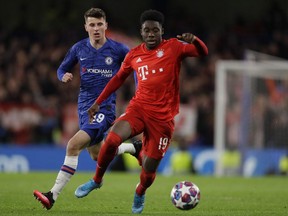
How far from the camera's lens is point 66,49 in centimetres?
2427

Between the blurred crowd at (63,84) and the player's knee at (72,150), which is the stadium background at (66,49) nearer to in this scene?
the blurred crowd at (63,84)

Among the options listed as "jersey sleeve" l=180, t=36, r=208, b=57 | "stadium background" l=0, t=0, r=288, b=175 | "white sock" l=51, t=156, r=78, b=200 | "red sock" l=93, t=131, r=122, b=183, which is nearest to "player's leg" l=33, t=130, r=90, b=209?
"white sock" l=51, t=156, r=78, b=200

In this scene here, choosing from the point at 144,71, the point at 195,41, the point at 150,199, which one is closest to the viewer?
the point at 195,41

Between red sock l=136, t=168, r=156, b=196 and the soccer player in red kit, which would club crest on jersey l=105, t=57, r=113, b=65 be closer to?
the soccer player in red kit

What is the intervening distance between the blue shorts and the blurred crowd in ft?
35.6

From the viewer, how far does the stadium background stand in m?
21.4

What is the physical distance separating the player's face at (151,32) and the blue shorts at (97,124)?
1.43m

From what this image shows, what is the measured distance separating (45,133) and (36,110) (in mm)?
640

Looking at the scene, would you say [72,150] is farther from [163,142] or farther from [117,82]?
[163,142]

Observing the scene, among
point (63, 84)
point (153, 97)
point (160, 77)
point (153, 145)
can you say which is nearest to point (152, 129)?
point (153, 145)

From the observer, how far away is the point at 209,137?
22234mm

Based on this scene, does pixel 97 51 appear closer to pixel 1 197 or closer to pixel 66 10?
pixel 1 197

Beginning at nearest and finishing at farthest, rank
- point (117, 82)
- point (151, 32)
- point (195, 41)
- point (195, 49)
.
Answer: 1. point (195, 41)
2. point (195, 49)
3. point (151, 32)
4. point (117, 82)

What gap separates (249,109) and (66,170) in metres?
12.0
